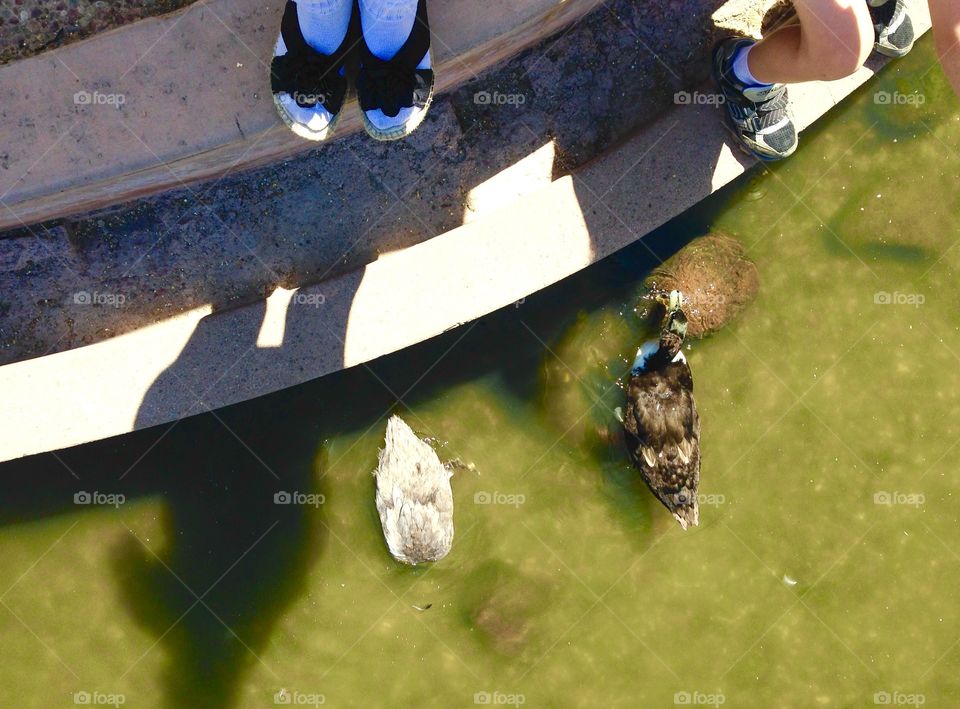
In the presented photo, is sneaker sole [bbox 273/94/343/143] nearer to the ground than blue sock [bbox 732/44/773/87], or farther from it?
farther from it

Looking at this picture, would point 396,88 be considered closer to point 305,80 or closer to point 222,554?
point 305,80

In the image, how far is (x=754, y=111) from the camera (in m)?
4.40

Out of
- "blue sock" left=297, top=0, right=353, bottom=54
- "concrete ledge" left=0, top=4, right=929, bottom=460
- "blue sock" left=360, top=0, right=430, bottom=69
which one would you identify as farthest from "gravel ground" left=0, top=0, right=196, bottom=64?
"concrete ledge" left=0, top=4, right=929, bottom=460

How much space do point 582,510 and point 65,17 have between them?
4.27 m

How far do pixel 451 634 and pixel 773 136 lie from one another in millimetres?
3722

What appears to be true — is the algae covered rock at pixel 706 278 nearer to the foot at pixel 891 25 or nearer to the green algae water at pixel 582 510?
the green algae water at pixel 582 510

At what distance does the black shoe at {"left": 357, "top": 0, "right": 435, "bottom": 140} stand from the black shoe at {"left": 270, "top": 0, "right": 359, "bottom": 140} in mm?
128

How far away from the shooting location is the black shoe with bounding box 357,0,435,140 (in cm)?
387

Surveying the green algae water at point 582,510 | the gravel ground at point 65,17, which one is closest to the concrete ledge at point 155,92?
the gravel ground at point 65,17

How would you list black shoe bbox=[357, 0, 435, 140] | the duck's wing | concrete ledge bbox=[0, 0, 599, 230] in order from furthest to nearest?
1. the duck's wing
2. concrete ledge bbox=[0, 0, 599, 230]
3. black shoe bbox=[357, 0, 435, 140]

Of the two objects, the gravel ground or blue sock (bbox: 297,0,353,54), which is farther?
the gravel ground

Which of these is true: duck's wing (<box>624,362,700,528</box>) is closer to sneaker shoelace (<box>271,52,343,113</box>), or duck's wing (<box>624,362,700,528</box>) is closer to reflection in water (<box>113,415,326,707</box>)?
reflection in water (<box>113,415,326,707</box>)

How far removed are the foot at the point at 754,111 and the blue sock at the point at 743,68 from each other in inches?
0.6

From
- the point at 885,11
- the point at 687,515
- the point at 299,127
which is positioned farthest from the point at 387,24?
the point at 687,515
